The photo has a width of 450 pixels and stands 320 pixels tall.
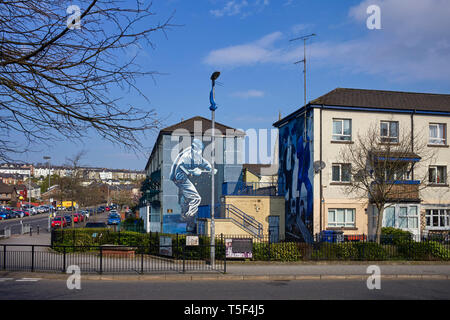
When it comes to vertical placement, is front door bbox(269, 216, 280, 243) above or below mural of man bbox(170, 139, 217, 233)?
below

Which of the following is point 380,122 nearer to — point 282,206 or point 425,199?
point 425,199

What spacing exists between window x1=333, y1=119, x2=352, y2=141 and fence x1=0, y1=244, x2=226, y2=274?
13663 mm

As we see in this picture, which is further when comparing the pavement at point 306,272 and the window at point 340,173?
the window at point 340,173

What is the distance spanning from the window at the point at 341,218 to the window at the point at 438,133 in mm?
8258

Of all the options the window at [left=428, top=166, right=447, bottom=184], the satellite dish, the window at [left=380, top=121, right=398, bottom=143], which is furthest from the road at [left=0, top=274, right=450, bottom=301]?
the window at [left=428, top=166, right=447, bottom=184]

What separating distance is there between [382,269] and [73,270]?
12.5 meters

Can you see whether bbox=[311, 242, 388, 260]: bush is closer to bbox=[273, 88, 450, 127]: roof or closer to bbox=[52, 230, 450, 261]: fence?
bbox=[52, 230, 450, 261]: fence

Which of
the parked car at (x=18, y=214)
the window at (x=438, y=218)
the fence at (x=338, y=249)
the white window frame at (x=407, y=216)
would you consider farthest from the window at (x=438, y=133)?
the parked car at (x=18, y=214)

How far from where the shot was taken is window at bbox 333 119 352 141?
30062 mm

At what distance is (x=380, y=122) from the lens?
30.5 metres

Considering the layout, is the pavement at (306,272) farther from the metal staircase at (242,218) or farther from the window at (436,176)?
the window at (436,176)

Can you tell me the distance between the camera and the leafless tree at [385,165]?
25.9 metres

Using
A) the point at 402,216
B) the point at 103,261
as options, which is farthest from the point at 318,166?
the point at 103,261
